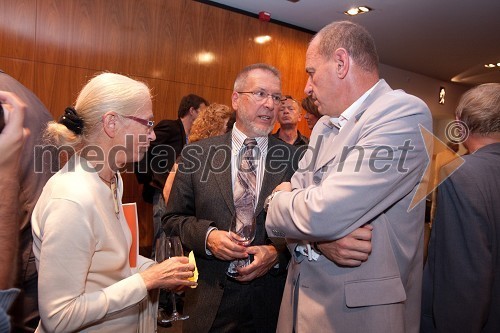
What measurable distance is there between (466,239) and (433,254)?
6.6 inches

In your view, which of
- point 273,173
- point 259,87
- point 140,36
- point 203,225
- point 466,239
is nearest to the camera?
point 466,239

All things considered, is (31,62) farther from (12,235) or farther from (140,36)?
(12,235)

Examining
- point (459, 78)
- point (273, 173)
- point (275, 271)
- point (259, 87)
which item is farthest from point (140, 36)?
point (459, 78)

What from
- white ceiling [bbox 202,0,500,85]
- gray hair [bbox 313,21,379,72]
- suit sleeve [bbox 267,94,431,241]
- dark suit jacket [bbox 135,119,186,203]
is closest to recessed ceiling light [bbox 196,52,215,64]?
white ceiling [bbox 202,0,500,85]

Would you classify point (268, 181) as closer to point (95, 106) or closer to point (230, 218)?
point (230, 218)

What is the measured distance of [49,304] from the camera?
4.15 ft

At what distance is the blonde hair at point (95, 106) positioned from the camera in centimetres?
153

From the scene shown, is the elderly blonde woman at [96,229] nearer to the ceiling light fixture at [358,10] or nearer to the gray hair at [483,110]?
the gray hair at [483,110]

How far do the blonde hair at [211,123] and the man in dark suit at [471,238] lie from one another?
1950 millimetres

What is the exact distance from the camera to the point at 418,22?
244 inches

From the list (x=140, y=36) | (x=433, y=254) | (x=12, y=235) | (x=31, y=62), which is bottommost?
(x=433, y=254)

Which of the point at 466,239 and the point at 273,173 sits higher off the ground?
the point at 273,173

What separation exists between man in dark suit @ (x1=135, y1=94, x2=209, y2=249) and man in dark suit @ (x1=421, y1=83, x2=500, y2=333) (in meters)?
3.05

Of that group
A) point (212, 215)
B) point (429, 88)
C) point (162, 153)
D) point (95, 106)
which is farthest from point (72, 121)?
point (429, 88)
